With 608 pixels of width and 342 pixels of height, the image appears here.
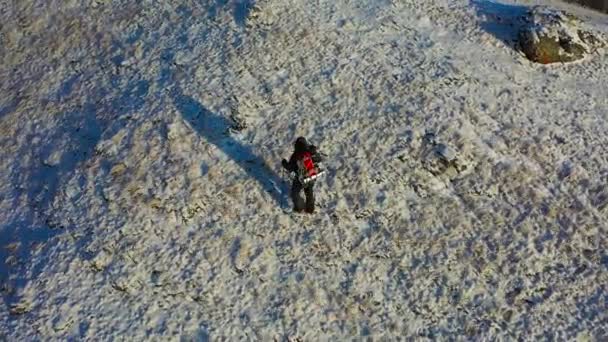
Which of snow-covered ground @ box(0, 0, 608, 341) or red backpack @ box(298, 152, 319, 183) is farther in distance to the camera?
red backpack @ box(298, 152, 319, 183)

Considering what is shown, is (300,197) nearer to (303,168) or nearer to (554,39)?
(303,168)

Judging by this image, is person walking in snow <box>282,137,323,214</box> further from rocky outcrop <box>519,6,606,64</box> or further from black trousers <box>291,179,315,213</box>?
rocky outcrop <box>519,6,606,64</box>

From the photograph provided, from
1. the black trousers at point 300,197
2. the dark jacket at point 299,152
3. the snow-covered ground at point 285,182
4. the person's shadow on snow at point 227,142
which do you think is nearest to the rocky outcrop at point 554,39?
the snow-covered ground at point 285,182

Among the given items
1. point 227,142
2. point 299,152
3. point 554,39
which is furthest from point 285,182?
point 554,39

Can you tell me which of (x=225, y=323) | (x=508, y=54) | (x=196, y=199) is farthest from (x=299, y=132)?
(x=508, y=54)

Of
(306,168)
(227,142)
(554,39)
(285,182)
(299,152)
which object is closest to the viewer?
(299,152)

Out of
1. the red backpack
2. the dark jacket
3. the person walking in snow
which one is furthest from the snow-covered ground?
the dark jacket

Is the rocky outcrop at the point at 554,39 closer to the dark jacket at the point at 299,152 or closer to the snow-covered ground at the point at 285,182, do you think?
the snow-covered ground at the point at 285,182
